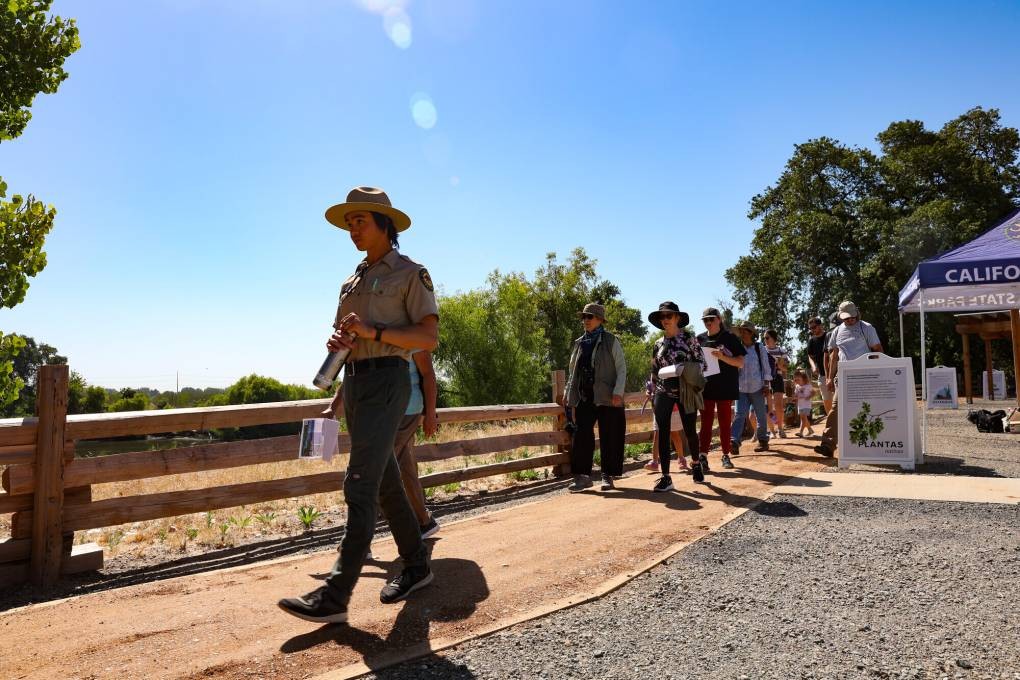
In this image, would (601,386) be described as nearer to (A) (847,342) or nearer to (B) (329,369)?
(A) (847,342)

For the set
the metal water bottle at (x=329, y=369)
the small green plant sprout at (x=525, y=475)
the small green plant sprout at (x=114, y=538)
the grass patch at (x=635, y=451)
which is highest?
the metal water bottle at (x=329, y=369)

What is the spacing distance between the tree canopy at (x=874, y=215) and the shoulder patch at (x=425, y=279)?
34194 millimetres

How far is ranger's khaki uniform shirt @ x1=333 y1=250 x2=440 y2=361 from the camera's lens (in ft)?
11.1

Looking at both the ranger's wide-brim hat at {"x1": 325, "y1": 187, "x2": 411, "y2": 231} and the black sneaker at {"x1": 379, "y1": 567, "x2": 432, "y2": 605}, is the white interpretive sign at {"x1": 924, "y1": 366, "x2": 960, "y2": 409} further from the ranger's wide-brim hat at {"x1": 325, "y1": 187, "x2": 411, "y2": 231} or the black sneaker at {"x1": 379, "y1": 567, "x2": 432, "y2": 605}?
the ranger's wide-brim hat at {"x1": 325, "y1": 187, "x2": 411, "y2": 231}

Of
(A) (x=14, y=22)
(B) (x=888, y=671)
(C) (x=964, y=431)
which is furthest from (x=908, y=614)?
(A) (x=14, y=22)

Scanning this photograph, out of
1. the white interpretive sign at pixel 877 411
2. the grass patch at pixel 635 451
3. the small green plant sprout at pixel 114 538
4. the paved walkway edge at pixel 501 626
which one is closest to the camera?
the paved walkway edge at pixel 501 626

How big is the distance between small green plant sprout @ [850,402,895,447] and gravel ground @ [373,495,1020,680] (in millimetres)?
3327

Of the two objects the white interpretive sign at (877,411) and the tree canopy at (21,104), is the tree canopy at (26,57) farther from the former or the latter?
the white interpretive sign at (877,411)

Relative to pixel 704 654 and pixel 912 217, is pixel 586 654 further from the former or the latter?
pixel 912 217

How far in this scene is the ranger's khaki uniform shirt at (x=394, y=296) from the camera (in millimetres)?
3395

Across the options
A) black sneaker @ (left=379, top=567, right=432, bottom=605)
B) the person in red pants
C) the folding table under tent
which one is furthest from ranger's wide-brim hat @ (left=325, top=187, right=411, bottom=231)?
the folding table under tent

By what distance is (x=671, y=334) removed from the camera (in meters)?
7.31

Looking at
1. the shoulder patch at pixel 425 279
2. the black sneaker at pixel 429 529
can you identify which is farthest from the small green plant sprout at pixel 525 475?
the shoulder patch at pixel 425 279

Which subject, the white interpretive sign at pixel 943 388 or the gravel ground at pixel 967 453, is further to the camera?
the white interpretive sign at pixel 943 388
